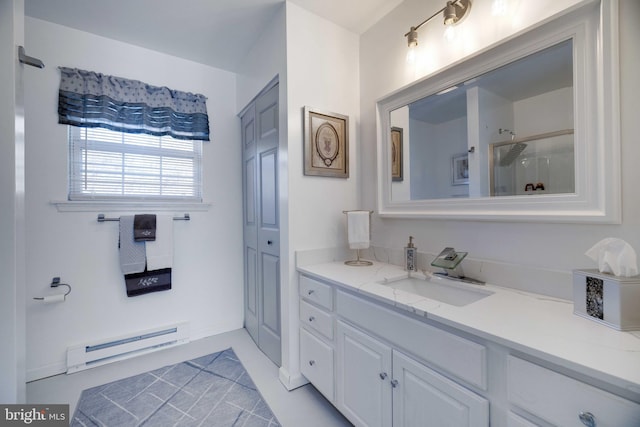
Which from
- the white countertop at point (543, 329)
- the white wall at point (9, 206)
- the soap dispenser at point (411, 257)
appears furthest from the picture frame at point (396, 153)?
the white wall at point (9, 206)

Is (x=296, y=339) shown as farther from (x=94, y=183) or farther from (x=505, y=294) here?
(x=94, y=183)

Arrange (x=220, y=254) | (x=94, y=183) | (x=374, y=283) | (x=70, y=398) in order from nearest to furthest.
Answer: (x=374, y=283) → (x=70, y=398) → (x=94, y=183) → (x=220, y=254)

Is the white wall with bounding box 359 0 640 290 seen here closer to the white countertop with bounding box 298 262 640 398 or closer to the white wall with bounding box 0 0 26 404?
the white countertop with bounding box 298 262 640 398

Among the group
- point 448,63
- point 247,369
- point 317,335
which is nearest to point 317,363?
point 317,335

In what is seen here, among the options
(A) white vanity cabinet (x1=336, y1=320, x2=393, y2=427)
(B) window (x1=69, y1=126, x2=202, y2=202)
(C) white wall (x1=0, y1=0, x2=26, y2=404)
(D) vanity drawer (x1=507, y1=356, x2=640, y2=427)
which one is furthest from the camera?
(B) window (x1=69, y1=126, x2=202, y2=202)

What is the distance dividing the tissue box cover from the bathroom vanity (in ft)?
0.12

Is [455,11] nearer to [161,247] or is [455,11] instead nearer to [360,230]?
[360,230]

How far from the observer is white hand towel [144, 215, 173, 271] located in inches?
85.0

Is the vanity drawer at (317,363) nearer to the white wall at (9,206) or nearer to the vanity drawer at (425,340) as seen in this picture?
the vanity drawer at (425,340)

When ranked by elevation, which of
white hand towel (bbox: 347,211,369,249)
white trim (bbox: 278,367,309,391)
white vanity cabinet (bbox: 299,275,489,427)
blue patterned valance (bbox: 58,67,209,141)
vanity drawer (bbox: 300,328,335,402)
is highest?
blue patterned valance (bbox: 58,67,209,141)

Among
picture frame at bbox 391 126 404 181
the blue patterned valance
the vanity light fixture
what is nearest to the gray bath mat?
picture frame at bbox 391 126 404 181

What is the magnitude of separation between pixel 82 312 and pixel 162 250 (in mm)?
700

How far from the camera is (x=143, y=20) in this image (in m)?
1.91

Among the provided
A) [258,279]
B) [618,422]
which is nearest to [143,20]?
[258,279]
